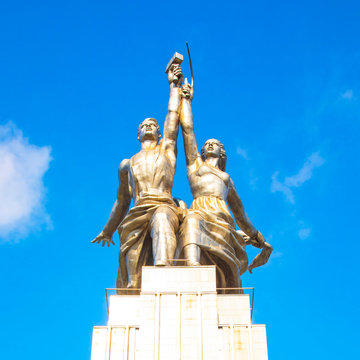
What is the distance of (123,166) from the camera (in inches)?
889

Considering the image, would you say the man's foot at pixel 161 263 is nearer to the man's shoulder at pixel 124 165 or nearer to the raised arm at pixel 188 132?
the man's shoulder at pixel 124 165

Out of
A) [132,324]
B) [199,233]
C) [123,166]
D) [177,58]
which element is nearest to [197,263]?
[199,233]

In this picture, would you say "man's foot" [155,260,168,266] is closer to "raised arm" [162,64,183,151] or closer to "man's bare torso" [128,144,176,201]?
"man's bare torso" [128,144,176,201]

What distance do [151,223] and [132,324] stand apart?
10.6 feet

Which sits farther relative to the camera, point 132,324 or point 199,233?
point 199,233

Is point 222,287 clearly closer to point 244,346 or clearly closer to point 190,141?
point 244,346

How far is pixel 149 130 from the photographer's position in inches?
918

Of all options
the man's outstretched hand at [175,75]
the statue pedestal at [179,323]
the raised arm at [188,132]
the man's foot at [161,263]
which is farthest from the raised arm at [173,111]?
the statue pedestal at [179,323]

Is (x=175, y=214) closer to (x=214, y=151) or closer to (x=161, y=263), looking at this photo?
(x=161, y=263)

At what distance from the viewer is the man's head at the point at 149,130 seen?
915 inches

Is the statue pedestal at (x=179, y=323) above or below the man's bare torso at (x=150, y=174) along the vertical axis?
below

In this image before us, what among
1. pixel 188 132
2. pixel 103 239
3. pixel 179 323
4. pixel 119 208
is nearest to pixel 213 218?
pixel 119 208

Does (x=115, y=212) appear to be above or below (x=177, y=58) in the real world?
below

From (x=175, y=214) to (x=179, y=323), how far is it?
12.5 ft
